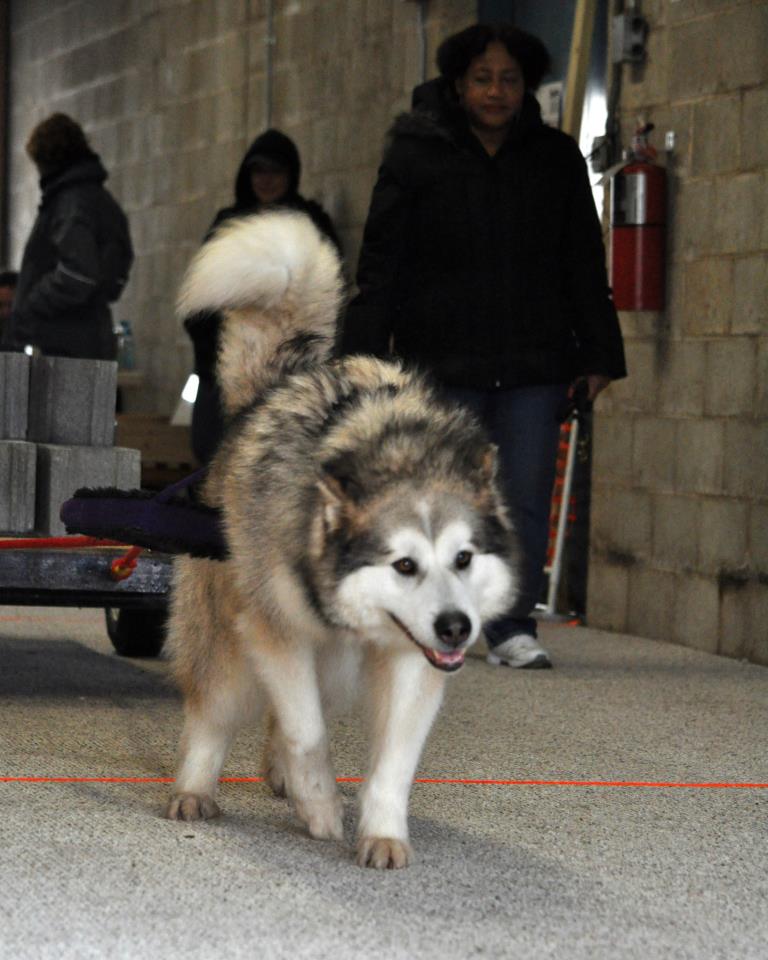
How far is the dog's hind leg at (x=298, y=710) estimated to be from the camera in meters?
3.85

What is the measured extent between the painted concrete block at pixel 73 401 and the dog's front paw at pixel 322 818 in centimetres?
224

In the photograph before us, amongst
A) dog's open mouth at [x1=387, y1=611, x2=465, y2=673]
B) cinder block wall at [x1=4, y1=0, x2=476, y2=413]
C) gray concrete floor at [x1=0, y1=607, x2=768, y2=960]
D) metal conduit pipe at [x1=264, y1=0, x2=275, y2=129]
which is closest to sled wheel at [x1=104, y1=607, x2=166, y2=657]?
gray concrete floor at [x1=0, y1=607, x2=768, y2=960]

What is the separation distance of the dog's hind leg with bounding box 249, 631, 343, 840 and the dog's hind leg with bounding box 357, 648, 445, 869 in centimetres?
14

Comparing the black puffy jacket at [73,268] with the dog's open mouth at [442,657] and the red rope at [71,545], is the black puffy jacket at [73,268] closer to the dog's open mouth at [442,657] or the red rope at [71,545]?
the red rope at [71,545]

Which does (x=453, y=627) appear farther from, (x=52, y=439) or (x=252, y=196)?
(x=252, y=196)

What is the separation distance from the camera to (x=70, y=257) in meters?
8.79

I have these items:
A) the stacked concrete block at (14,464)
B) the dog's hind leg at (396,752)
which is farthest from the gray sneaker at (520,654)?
the dog's hind leg at (396,752)

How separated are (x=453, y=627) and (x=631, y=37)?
5.05 metres

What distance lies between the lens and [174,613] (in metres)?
4.37

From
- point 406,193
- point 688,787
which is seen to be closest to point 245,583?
point 688,787

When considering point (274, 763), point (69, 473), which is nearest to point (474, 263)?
point (69, 473)

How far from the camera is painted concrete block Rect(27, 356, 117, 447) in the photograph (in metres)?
5.91

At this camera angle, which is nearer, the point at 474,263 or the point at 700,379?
the point at 474,263

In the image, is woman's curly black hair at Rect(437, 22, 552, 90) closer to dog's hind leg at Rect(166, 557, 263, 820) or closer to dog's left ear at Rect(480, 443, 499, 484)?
dog's hind leg at Rect(166, 557, 263, 820)
